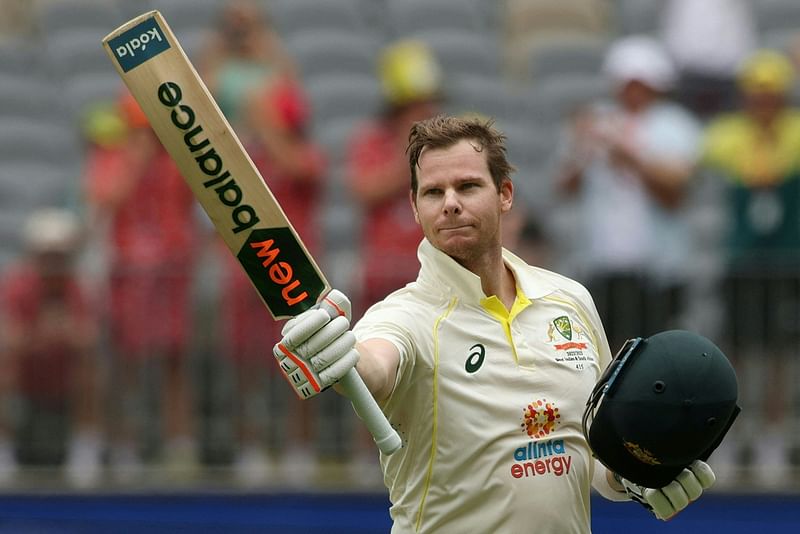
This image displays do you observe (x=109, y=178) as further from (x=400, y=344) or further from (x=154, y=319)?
(x=400, y=344)

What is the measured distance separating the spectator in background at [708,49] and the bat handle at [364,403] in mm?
5666

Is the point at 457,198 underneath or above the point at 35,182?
above

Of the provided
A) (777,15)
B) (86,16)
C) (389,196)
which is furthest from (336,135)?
(777,15)

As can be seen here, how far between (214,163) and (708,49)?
612 centimetres

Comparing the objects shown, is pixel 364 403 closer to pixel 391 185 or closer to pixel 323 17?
pixel 391 185

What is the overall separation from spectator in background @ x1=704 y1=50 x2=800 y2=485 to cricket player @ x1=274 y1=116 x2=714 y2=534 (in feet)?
14.2

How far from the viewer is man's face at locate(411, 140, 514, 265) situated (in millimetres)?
4312

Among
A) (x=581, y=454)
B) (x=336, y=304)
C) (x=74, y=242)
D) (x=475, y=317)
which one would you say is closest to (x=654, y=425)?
(x=581, y=454)

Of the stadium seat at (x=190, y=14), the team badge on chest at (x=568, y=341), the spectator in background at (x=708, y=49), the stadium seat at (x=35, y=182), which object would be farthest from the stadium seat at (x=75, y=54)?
the team badge on chest at (x=568, y=341)

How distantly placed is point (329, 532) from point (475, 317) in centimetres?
460

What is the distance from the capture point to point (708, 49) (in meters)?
9.81

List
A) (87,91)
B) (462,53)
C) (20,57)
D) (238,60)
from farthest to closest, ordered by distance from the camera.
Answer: (20,57), (87,91), (462,53), (238,60)

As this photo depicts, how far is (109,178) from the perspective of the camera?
938cm

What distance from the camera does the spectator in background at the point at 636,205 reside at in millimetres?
8555
